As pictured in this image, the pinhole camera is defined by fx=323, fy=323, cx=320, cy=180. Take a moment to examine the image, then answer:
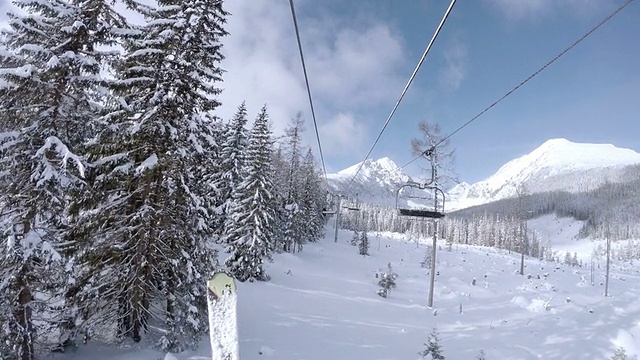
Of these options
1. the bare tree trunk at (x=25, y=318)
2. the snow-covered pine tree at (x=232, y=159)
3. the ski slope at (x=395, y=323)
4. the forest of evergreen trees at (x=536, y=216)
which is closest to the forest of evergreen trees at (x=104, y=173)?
the bare tree trunk at (x=25, y=318)

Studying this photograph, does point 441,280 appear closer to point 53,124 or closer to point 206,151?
point 206,151

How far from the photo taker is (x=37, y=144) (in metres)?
7.04

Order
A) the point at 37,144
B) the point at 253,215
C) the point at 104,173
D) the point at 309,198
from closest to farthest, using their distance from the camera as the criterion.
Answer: the point at 37,144 < the point at 104,173 < the point at 253,215 < the point at 309,198

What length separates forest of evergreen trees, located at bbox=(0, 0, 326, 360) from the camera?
6797 millimetres

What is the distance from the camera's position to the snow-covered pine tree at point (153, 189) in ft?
28.8

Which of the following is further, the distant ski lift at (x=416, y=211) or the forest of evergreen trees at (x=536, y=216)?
the forest of evergreen trees at (x=536, y=216)

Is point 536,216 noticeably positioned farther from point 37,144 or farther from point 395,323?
point 37,144

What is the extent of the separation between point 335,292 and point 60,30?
2155 cm

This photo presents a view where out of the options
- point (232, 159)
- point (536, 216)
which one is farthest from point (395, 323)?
point (536, 216)

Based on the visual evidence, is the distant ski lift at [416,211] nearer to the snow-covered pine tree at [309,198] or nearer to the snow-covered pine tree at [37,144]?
the snow-covered pine tree at [37,144]

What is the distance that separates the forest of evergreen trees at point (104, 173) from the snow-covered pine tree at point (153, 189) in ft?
0.13

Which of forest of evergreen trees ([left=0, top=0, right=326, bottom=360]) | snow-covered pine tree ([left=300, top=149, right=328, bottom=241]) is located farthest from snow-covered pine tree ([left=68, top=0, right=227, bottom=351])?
snow-covered pine tree ([left=300, top=149, right=328, bottom=241])

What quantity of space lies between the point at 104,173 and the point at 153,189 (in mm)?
1305

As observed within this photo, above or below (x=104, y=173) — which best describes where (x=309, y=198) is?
above
